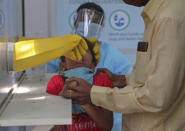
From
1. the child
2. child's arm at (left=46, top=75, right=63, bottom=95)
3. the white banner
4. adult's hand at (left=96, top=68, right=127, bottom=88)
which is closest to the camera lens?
child's arm at (left=46, top=75, right=63, bottom=95)

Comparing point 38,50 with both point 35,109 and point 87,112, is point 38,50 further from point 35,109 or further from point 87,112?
point 87,112

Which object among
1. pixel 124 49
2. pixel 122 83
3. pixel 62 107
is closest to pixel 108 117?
pixel 122 83

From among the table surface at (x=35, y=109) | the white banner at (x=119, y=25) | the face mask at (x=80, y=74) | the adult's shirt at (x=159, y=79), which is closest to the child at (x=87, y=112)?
the face mask at (x=80, y=74)

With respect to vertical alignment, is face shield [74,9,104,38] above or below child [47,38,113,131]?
above

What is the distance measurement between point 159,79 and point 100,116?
1.69ft

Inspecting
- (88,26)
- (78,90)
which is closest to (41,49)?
(78,90)

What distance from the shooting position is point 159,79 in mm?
751

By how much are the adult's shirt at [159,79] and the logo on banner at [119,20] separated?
1287 mm

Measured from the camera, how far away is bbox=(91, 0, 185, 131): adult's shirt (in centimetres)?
74

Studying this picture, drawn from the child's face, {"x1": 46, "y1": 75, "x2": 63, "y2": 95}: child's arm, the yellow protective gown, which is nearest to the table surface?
{"x1": 46, "y1": 75, "x2": 63, "y2": 95}: child's arm

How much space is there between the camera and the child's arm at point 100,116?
44.4 inches

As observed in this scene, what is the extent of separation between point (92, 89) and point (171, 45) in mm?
357

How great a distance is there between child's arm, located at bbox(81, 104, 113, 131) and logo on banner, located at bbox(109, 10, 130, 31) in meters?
1.16

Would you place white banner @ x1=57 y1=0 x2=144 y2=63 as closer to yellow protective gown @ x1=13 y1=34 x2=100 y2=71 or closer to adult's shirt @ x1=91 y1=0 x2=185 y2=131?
yellow protective gown @ x1=13 y1=34 x2=100 y2=71
